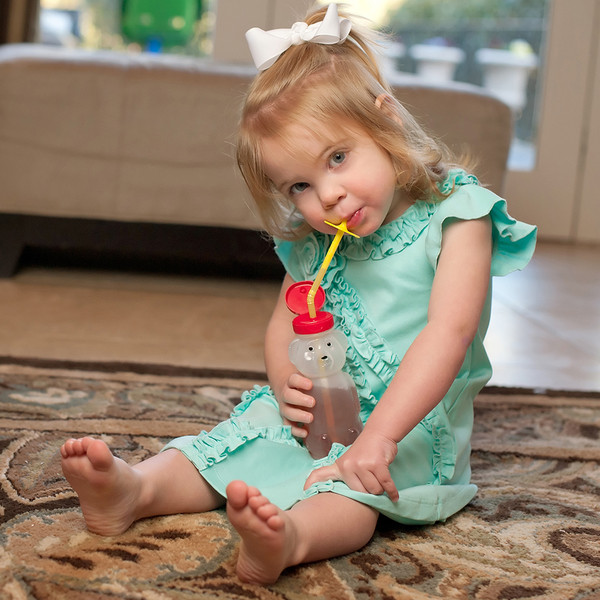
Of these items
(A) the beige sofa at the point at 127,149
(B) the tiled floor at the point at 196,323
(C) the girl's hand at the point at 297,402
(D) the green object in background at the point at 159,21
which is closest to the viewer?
(C) the girl's hand at the point at 297,402

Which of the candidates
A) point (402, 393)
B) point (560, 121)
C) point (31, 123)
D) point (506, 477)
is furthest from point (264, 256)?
point (560, 121)

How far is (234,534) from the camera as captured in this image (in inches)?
31.2

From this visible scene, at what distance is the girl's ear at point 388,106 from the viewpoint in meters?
0.90

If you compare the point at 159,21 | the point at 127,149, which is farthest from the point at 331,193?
the point at 159,21

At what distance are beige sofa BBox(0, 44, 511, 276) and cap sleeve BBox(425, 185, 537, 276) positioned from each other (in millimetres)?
1078

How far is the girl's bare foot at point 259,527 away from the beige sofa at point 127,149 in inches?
52.6

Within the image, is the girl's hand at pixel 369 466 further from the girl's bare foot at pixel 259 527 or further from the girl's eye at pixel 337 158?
the girl's eye at pixel 337 158

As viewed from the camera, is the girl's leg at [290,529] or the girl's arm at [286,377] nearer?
the girl's leg at [290,529]

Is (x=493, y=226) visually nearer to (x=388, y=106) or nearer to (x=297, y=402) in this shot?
(x=388, y=106)

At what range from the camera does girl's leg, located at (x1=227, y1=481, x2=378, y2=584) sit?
26.1 inches

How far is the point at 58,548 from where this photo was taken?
0.74m

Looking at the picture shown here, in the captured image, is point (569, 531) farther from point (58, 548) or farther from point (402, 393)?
point (58, 548)

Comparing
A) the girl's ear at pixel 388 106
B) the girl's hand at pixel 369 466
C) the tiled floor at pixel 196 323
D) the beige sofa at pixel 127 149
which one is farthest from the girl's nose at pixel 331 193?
the beige sofa at pixel 127 149

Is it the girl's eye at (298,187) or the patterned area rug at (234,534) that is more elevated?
the girl's eye at (298,187)
